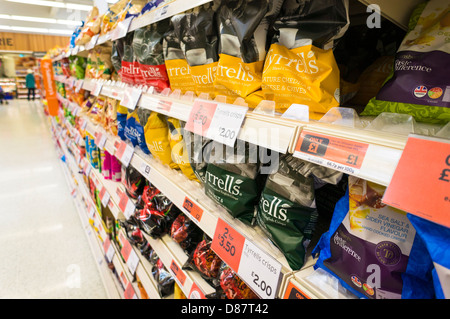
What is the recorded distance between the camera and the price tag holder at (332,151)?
0.39m

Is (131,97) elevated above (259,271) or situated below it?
above

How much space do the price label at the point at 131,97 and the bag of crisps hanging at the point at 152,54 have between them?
8 centimetres

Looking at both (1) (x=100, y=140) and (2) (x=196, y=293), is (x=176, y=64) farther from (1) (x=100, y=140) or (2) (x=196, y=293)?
(1) (x=100, y=140)

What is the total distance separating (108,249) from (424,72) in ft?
6.78

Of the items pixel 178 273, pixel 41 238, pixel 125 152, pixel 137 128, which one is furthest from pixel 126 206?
pixel 41 238

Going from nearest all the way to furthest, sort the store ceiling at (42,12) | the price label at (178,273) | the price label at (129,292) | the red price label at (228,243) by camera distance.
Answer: the red price label at (228,243) → the price label at (178,273) → the price label at (129,292) → the store ceiling at (42,12)

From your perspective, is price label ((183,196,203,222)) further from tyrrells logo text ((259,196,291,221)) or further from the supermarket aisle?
the supermarket aisle

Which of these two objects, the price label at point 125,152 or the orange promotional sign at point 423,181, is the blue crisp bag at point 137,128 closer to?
the price label at point 125,152

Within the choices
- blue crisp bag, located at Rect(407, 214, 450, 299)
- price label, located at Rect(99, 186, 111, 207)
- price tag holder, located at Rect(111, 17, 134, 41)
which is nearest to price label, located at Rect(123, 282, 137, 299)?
price label, located at Rect(99, 186, 111, 207)

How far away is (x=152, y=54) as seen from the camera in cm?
104

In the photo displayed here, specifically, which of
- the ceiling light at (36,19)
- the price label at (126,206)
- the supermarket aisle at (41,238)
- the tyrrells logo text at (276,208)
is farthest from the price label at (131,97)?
the ceiling light at (36,19)

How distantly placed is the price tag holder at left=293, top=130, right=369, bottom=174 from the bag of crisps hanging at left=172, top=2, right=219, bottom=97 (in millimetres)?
429

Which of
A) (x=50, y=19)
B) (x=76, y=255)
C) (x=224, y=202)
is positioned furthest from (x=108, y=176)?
(x=50, y=19)
